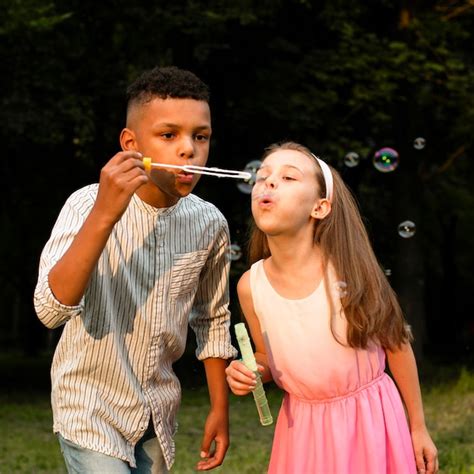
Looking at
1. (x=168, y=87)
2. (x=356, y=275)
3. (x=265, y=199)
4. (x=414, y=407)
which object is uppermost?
(x=168, y=87)

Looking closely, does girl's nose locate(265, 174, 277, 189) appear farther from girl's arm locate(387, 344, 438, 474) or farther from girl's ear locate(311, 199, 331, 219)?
girl's arm locate(387, 344, 438, 474)

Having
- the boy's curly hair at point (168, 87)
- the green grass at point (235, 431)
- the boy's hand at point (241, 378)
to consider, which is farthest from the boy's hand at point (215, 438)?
the green grass at point (235, 431)

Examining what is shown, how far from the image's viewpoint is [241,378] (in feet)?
9.95

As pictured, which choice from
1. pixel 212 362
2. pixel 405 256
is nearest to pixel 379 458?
pixel 212 362

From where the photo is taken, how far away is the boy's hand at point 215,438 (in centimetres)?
342

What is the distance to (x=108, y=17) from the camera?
14508 millimetres

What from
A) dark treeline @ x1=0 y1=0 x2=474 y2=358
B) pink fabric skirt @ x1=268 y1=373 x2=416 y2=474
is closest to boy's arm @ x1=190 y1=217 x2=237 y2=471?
pink fabric skirt @ x1=268 y1=373 x2=416 y2=474

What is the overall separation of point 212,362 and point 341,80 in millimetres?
10519

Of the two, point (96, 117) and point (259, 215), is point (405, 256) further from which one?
point (259, 215)

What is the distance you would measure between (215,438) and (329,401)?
0.39 m

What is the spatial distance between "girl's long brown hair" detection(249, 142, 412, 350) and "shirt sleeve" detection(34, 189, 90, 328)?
2.34 ft

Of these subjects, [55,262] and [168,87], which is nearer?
[55,262]

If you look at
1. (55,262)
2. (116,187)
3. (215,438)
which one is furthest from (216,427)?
(116,187)

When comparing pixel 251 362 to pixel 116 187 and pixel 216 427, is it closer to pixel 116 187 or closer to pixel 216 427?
pixel 216 427
